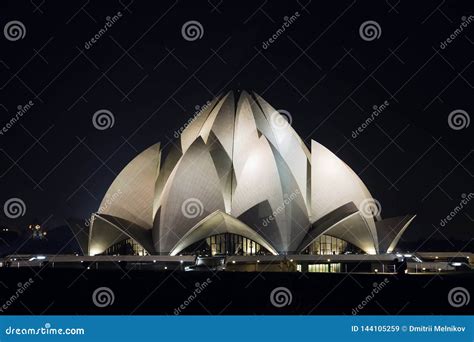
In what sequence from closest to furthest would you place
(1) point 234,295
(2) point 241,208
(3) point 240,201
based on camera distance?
(1) point 234,295, (2) point 241,208, (3) point 240,201

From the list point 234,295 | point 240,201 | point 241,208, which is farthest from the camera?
point 240,201

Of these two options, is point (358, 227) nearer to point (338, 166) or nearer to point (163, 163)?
point (338, 166)

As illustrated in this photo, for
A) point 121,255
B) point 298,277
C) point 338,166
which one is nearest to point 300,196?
point 338,166

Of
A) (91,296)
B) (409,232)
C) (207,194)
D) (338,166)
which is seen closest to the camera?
(91,296)

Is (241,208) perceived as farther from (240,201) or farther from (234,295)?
(234,295)

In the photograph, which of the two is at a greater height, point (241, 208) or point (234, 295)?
point (234, 295)

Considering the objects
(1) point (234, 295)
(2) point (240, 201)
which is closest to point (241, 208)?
(2) point (240, 201)

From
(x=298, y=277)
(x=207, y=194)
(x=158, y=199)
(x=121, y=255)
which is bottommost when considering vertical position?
(x=121, y=255)
